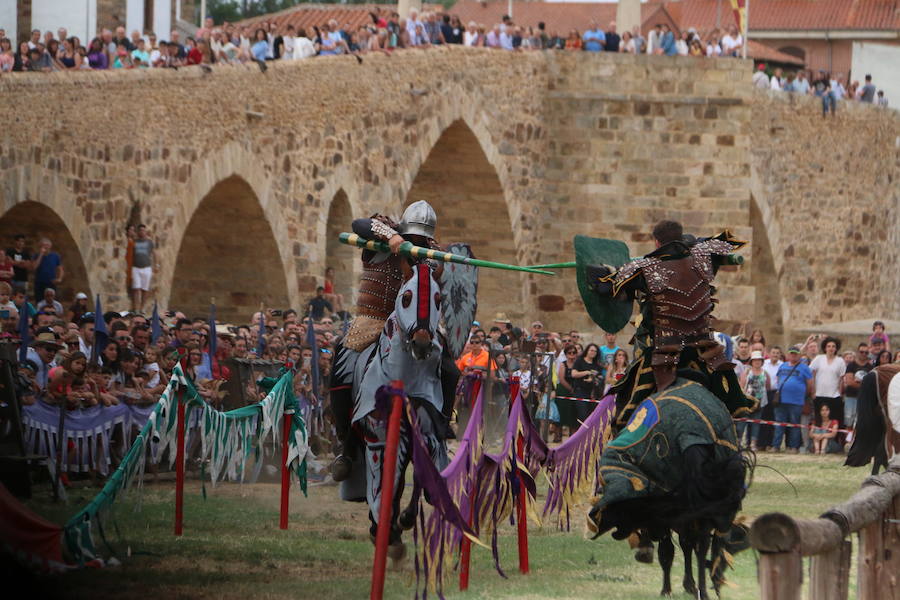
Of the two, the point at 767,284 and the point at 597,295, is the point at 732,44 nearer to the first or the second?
the point at 767,284

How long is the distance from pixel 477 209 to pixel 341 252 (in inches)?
161

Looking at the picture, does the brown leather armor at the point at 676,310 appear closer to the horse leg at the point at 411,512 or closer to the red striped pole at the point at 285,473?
the horse leg at the point at 411,512

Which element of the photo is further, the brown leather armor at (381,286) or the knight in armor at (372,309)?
the brown leather armor at (381,286)

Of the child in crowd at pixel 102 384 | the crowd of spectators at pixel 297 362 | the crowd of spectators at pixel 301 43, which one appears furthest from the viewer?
the crowd of spectators at pixel 301 43

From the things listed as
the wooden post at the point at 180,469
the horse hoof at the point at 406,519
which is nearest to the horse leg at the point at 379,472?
the horse hoof at the point at 406,519

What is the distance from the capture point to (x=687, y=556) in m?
8.14

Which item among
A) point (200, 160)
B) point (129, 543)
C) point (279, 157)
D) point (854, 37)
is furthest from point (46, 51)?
point (854, 37)

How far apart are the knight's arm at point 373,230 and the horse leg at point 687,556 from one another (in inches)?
91.0

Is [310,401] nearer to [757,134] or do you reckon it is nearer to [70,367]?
[70,367]

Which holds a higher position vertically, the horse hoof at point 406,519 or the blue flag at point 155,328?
the blue flag at point 155,328

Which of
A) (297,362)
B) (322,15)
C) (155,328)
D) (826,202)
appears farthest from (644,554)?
(322,15)

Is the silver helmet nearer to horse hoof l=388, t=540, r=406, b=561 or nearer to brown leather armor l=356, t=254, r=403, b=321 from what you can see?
brown leather armor l=356, t=254, r=403, b=321

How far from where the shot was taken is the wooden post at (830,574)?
5.57 metres

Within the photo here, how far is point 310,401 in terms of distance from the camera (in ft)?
46.0
